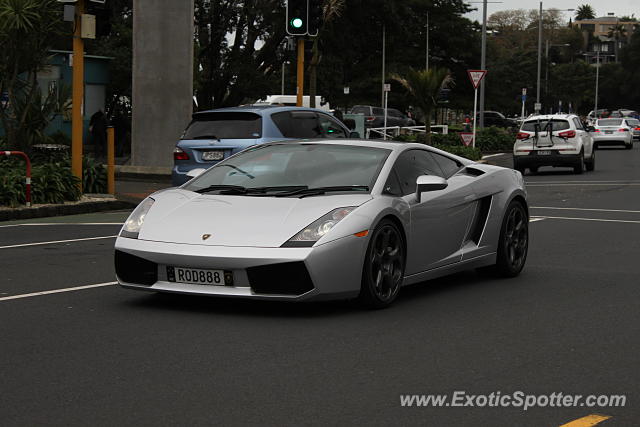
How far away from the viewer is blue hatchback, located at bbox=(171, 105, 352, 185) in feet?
55.5

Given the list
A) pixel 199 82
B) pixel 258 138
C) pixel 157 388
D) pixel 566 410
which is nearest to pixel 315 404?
pixel 157 388

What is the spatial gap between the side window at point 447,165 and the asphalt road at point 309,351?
960mm

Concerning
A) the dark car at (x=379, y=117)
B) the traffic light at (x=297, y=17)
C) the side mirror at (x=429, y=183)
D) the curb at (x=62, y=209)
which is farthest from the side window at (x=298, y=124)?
the dark car at (x=379, y=117)

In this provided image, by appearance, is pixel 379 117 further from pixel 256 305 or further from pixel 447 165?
pixel 256 305

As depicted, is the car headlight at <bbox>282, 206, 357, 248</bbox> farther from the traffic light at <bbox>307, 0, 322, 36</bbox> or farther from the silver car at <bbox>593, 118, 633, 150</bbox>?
the silver car at <bbox>593, 118, 633, 150</bbox>

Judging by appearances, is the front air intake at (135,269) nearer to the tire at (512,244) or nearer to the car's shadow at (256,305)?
the car's shadow at (256,305)

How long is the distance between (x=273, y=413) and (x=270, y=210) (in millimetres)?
3004

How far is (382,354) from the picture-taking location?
688 centimetres

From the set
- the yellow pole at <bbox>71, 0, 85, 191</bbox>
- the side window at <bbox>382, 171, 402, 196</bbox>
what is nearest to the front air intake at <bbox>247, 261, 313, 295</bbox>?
the side window at <bbox>382, 171, 402, 196</bbox>

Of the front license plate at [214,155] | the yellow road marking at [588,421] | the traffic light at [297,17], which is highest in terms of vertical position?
the traffic light at [297,17]

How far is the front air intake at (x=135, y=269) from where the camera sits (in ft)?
27.0

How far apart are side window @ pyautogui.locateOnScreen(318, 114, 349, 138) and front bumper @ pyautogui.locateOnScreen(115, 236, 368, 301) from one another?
9832mm

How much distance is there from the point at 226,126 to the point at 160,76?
30.3 feet

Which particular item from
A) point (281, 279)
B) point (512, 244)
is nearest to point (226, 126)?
point (512, 244)
